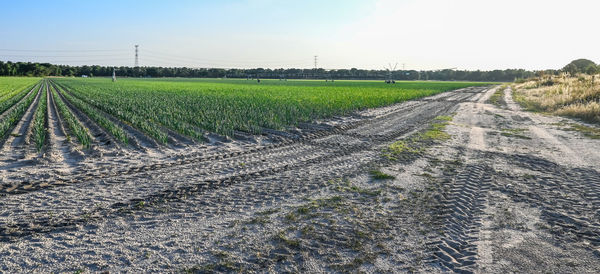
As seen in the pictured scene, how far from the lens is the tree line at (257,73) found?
400 feet

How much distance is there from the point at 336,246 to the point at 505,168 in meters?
5.78

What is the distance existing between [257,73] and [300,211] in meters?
150

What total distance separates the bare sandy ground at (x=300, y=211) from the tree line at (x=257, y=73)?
121 metres

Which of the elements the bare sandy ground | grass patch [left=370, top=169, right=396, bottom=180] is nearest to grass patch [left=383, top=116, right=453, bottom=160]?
the bare sandy ground

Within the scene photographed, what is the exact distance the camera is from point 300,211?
5.65 meters

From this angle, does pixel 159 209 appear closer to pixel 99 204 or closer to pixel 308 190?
pixel 99 204

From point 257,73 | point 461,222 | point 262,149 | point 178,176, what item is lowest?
point 461,222

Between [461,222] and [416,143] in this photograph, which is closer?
[461,222]

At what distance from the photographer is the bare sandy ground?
13.7 feet

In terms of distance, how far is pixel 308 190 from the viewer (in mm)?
6703

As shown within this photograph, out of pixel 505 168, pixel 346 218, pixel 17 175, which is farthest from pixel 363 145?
pixel 17 175

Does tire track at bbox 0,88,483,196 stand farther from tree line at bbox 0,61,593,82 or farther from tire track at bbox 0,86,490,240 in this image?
tree line at bbox 0,61,593,82

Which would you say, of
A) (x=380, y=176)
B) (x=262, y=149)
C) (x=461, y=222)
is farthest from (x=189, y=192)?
(x=461, y=222)

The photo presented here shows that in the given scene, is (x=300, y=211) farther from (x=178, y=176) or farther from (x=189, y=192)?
(x=178, y=176)
